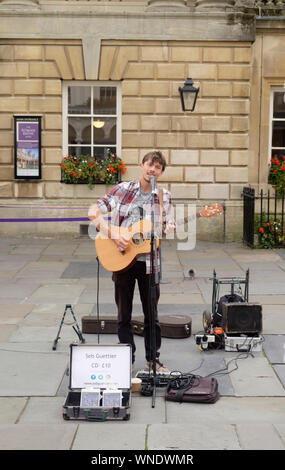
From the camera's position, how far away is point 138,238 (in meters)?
5.43

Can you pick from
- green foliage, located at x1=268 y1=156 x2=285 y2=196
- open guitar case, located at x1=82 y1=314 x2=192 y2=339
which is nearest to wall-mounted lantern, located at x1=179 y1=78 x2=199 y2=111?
green foliage, located at x1=268 y1=156 x2=285 y2=196

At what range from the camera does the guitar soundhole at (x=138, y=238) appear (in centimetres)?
541

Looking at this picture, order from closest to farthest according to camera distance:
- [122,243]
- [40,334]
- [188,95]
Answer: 1. [122,243]
2. [40,334]
3. [188,95]

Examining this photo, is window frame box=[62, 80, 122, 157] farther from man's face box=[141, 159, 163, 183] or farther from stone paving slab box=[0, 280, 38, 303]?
man's face box=[141, 159, 163, 183]

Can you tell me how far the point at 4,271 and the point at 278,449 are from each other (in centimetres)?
745

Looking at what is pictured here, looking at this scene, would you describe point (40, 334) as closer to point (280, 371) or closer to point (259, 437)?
point (280, 371)

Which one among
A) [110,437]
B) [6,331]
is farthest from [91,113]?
[110,437]

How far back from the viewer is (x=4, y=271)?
10695 mm

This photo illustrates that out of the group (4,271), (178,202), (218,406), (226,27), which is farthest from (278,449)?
(226,27)

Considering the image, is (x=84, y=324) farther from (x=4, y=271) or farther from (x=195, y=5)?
(x=195, y=5)

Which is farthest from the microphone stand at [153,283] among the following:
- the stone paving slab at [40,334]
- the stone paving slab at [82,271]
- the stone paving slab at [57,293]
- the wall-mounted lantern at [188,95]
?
the wall-mounted lantern at [188,95]

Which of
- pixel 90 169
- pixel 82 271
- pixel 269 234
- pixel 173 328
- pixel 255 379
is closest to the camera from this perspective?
pixel 255 379

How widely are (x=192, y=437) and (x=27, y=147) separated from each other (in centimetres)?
1081

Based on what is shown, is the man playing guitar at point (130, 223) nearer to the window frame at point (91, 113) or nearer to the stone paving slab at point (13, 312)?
the stone paving slab at point (13, 312)
